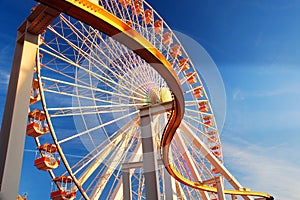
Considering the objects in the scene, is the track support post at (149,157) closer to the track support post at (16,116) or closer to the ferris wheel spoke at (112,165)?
the track support post at (16,116)

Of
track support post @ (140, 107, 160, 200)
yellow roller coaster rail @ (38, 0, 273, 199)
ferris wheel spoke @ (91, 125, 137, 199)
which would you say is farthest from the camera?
ferris wheel spoke @ (91, 125, 137, 199)

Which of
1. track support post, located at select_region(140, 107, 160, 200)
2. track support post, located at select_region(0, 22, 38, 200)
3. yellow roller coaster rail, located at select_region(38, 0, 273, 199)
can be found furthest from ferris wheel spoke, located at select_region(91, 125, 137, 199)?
track support post, located at select_region(0, 22, 38, 200)

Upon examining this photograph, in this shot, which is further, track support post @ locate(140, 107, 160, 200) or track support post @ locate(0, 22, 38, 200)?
track support post @ locate(140, 107, 160, 200)

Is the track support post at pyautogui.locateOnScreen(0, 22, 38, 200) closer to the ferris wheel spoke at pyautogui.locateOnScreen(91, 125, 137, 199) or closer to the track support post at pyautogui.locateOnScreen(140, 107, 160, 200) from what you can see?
the track support post at pyautogui.locateOnScreen(140, 107, 160, 200)

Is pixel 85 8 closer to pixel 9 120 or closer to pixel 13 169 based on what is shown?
pixel 9 120

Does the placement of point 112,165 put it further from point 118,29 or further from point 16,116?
point 118,29

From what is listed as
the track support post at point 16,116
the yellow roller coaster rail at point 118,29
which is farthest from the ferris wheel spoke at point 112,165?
the track support post at point 16,116

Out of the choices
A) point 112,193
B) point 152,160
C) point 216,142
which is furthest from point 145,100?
point 216,142

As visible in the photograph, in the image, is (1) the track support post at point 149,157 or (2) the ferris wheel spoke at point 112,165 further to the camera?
(2) the ferris wheel spoke at point 112,165

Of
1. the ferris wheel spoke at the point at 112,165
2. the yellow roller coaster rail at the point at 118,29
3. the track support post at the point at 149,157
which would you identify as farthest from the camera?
the ferris wheel spoke at the point at 112,165

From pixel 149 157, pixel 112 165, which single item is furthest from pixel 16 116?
pixel 112 165

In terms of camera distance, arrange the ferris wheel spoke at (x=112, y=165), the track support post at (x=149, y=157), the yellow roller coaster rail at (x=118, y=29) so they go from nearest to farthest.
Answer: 1. the yellow roller coaster rail at (x=118, y=29)
2. the track support post at (x=149, y=157)
3. the ferris wheel spoke at (x=112, y=165)

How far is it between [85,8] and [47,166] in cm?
680

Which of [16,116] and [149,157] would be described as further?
[149,157]
